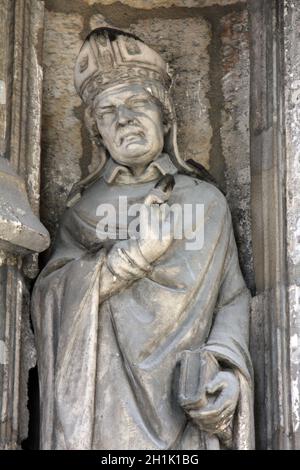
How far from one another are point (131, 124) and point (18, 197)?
0.42 m

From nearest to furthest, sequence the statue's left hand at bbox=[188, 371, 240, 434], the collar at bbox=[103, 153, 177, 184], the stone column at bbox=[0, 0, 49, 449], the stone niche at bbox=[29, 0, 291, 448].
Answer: the statue's left hand at bbox=[188, 371, 240, 434], the stone column at bbox=[0, 0, 49, 449], the stone niche at bbox=[29, 0, 291, 448], the collar at bbox=[103, 153, 177, 184]

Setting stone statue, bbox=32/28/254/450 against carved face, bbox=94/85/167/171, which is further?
carved face, bbox=94/85/167/171

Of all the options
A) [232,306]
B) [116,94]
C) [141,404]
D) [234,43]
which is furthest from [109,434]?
[234,43]

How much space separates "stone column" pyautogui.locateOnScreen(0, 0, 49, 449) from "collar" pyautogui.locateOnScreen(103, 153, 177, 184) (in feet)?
0.73

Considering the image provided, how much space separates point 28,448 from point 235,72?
4.46 ft

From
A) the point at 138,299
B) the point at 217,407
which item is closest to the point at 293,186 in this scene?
the point at 138,299

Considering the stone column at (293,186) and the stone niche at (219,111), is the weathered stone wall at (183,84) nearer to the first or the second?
the stone niche at (219,111)

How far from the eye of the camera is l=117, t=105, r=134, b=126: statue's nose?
588cm

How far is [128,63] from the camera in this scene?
595 cm

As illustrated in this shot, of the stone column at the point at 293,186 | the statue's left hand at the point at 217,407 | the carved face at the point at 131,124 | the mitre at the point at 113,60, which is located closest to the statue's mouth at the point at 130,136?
the carved face at the point at 131,124

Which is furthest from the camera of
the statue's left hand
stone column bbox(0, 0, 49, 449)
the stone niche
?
the stone niche

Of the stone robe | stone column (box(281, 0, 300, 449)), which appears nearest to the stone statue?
the stone robe

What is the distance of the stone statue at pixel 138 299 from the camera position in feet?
18.1

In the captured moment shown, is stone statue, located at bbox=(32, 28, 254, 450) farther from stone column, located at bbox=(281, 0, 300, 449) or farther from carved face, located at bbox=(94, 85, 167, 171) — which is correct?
stone column, located at bbox=(281, 0, 300, 449)
